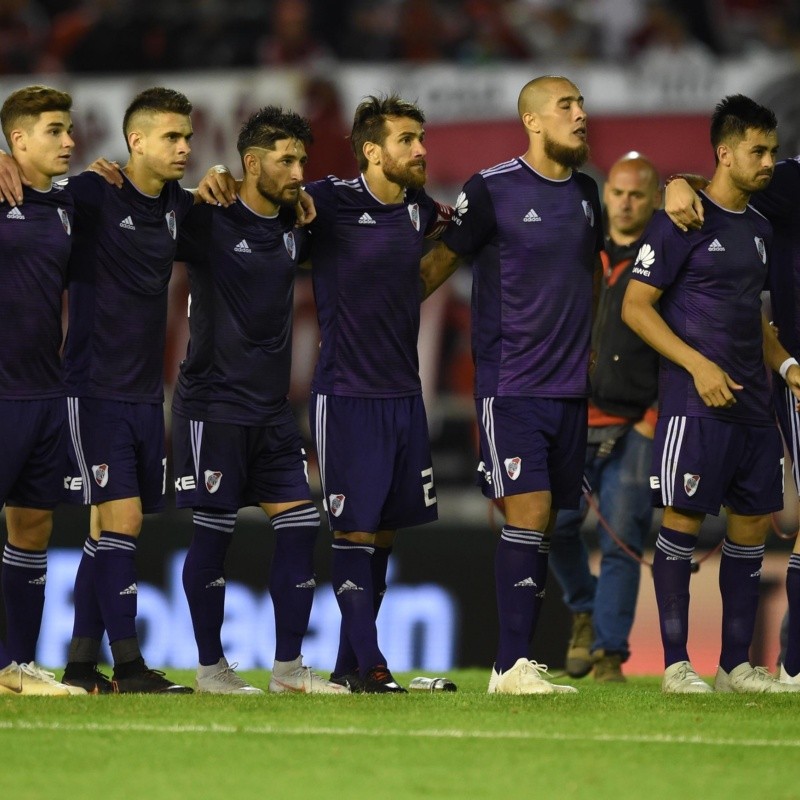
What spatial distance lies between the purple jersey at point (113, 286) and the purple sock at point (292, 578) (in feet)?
2.49

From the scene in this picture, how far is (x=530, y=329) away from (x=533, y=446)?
0.48 metres

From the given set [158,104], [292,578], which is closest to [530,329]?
[292,578]

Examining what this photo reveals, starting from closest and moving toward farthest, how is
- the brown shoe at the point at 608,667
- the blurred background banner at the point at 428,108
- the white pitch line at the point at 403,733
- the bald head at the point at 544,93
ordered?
the white pitch line at the point at 403,733 → the bald head at the point at 544,93 → the brown shoe at the point at 608,667 → the blurred background banner at the point at 428,108

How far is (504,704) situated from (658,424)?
4.70 feet

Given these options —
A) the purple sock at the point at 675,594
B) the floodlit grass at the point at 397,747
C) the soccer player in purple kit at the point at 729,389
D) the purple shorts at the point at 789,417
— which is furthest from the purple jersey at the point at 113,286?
the purple shorts at the point at 789,417

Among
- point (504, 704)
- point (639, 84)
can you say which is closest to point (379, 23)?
point (639, 84)

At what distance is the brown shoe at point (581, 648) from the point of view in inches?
316

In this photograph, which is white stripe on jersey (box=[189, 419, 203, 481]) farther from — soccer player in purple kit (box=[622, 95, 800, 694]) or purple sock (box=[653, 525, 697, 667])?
purple sock (box=[653, 525, 697, 667])

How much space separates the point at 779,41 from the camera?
12.4 m

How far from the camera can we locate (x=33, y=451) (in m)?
6.26

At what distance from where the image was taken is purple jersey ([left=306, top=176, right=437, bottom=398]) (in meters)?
6.56

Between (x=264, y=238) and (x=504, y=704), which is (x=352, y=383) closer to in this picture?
(x=264, y=238)

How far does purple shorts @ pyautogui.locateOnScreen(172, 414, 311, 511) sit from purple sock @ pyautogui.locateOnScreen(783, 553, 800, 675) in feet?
6.73

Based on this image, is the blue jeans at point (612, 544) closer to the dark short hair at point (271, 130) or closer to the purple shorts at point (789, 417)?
the purple shorts at point (789, 417)
